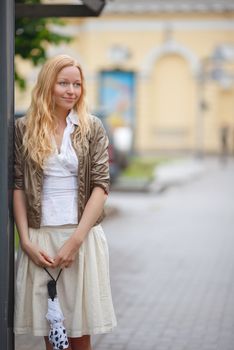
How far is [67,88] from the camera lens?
4.52 meters

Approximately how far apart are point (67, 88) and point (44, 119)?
21cm

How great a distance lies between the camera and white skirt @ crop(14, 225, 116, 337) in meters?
4.46

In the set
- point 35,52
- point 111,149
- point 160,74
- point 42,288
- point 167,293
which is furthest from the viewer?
point 160,74

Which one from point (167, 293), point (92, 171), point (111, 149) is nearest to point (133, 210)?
point (111, 149)

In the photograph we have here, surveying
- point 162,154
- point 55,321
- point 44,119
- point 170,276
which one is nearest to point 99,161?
point 44,119

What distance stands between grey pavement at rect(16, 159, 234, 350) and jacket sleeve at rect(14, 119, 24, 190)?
83.4 inches

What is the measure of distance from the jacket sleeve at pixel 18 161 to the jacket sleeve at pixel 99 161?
1.25 feet

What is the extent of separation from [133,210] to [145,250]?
17.7 feet

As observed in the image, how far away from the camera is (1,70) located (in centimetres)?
450

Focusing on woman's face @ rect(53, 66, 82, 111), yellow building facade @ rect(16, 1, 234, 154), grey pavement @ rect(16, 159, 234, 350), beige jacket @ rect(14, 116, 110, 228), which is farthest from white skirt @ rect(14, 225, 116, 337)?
yellow building facade @ rect(16, 1, 234, 154)

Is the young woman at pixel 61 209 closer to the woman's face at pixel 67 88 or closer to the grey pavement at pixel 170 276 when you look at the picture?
the woman's face at pixel 67 88

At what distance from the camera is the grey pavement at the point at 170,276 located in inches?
261

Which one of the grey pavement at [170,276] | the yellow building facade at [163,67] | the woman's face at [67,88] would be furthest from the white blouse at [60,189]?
the yellow building facade at [163,67]

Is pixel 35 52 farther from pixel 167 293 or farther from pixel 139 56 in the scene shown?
pixel 139 56
